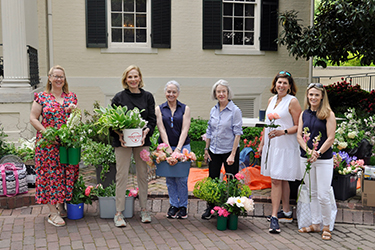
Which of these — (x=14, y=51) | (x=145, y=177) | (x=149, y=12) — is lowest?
(x=145, y=177)

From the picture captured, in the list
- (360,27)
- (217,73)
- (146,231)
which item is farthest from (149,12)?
(146,231)

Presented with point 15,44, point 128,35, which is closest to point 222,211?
point 15,44

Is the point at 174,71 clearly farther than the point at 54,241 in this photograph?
Yes

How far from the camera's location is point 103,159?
233 inches

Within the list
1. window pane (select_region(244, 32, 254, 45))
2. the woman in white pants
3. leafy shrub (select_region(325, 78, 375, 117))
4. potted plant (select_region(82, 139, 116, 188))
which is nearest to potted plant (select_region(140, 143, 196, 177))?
potted plant (select_region(82, 139, 116, 188))

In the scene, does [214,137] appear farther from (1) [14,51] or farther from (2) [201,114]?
(2) [201,114]

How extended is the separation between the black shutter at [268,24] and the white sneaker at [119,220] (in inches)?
282

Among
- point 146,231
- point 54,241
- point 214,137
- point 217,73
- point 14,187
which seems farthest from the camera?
point 217,73

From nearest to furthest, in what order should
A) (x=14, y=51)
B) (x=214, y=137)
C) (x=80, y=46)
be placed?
(x=214, y=137), (x=14, y=51), (x=80, y=46)

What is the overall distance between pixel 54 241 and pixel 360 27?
22.6 feet

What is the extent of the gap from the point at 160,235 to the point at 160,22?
659 centimetres

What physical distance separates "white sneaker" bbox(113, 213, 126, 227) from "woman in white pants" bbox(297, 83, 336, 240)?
2284 mm

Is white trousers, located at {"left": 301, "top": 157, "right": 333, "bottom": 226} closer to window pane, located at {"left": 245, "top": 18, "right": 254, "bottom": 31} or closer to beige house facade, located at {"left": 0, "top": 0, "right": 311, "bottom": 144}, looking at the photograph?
beige house facade, located at {"left": 0, "top": 0, "right": 311, "bottom": 144}

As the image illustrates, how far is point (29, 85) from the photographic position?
25.0 feet
